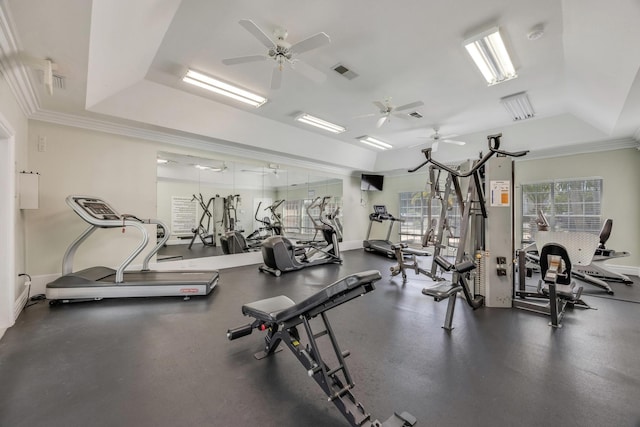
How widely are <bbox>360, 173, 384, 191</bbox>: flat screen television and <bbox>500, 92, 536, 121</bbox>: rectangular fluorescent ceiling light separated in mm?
4530

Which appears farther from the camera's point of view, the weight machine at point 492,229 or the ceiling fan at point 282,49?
the weight machine at point 492,229

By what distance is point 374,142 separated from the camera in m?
7.45

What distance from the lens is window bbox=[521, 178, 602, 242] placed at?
562 cm

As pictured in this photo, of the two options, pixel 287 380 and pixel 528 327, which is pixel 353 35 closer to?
pixel 287 380

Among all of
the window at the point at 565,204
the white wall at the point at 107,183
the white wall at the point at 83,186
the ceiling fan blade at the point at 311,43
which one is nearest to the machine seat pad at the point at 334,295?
the ceiling fan blade at the point at 311,43

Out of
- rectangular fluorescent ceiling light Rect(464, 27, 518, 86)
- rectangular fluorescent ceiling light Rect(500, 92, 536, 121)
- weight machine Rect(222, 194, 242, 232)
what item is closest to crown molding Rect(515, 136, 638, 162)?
rectangular fluorescent ceiling light Rect(500, 92, 536, 121)

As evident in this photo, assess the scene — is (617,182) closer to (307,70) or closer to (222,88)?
(307,70)

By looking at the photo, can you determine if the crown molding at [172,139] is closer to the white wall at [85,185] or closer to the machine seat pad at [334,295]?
the white wall at [85,185]

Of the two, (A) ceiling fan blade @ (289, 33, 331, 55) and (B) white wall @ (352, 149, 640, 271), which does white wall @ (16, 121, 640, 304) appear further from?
(A) ceiling fan blade @ (289, 33, 331, 55)

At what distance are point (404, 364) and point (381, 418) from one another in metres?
0.67

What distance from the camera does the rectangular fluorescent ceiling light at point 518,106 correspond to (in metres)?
4.56

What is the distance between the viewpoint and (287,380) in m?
1.91

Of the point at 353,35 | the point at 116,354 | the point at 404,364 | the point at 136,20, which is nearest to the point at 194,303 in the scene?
the point at 116,354

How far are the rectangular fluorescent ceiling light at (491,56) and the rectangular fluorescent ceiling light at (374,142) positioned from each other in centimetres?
333
